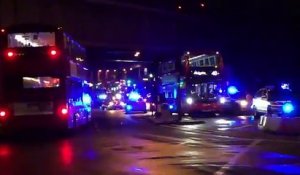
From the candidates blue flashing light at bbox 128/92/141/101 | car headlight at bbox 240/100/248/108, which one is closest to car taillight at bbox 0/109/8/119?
car headlight at bbox 240/100/248/108

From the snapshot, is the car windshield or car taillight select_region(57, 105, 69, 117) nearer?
car taillight select_region(57, 105, 69, 117)

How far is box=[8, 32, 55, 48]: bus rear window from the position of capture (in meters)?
25.6

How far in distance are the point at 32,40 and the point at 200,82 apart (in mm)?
17847

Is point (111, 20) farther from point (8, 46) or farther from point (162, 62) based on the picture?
point (8, 46)

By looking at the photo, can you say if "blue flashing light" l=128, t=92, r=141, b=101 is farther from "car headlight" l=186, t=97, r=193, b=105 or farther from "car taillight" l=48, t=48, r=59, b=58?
"car taillight" l=48, t=48, r=59, b=58

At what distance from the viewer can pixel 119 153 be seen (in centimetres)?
1747

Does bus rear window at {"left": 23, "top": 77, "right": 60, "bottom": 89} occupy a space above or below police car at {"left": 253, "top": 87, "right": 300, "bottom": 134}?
above

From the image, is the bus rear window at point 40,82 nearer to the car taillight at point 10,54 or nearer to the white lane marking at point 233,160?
the car taillight at point 10,54

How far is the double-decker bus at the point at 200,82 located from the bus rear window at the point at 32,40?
51.8 feet

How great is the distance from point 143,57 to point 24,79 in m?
41.5

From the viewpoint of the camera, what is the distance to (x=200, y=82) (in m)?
41.3

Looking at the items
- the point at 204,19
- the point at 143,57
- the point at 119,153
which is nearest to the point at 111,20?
the point at 204,19

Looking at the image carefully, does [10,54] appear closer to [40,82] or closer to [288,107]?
[40,82]

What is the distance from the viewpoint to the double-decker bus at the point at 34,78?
25312 millimetres
